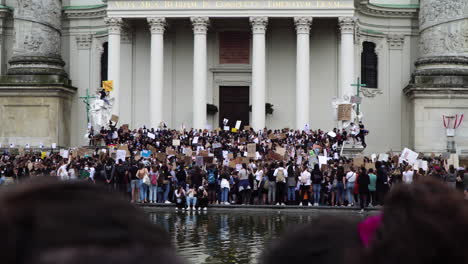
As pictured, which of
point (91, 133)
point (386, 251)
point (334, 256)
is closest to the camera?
point (386, 251)

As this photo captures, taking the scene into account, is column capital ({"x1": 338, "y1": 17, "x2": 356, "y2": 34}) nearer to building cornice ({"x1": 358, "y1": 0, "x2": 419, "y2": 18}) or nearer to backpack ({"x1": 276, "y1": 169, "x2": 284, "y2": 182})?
building cornice ({"x1": 358, "y1": 0, "x2": 419, "y2": 18})

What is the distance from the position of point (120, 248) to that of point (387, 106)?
4876cm

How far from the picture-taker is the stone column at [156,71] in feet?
143

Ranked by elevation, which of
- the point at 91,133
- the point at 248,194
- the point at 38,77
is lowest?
the point at 248,194

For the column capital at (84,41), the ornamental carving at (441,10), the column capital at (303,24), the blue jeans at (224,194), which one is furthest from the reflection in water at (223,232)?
the column capital at (84,41)

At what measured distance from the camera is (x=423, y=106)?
145ft

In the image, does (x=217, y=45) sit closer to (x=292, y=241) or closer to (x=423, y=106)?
(x=423, y=106)

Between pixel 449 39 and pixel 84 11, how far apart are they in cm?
2433

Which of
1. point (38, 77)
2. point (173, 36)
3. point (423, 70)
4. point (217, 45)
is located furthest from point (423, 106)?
point (38, 77)

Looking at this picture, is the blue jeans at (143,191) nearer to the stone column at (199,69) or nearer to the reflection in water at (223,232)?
the reflection in water at (223,232)

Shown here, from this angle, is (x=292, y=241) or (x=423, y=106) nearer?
(x=292, y=241)

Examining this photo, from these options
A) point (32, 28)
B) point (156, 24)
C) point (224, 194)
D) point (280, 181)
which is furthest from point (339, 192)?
point (32, 28)

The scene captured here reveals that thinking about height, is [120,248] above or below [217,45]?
below

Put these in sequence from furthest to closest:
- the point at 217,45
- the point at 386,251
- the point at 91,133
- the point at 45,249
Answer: the point at 217,45
the point at 91,133
the point at 386,251
the point at 45,249
